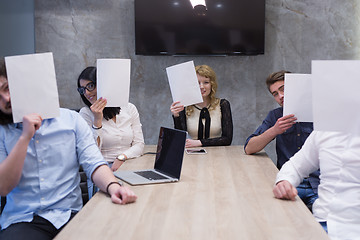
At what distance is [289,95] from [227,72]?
2.16 m

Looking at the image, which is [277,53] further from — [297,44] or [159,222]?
[159,222]

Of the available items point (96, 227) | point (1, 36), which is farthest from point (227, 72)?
point (96, 227)

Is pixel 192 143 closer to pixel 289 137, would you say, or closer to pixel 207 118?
pixel 207 118

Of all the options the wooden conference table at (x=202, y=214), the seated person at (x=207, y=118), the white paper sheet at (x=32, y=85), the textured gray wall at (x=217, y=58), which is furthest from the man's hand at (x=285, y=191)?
the textured gray wall at (x=217, y=58)

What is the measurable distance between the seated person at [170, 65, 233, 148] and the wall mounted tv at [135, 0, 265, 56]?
1.06m

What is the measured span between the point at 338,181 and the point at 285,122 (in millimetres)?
670

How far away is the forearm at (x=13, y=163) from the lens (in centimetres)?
140

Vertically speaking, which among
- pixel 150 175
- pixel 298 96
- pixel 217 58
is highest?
pixel 217 58

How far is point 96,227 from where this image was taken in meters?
1.22

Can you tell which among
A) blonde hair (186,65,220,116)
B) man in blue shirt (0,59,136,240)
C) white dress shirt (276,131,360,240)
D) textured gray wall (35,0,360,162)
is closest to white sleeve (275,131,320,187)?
white dress shirt (276,131,360,240)

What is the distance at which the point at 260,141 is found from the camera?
2.35 metres

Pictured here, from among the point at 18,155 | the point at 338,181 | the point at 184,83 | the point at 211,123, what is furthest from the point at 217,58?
the point at 18,155

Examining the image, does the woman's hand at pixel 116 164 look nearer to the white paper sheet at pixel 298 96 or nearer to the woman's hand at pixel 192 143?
the woman's hand at pixel 192 143

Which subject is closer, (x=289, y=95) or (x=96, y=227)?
(x=96, y=227)
